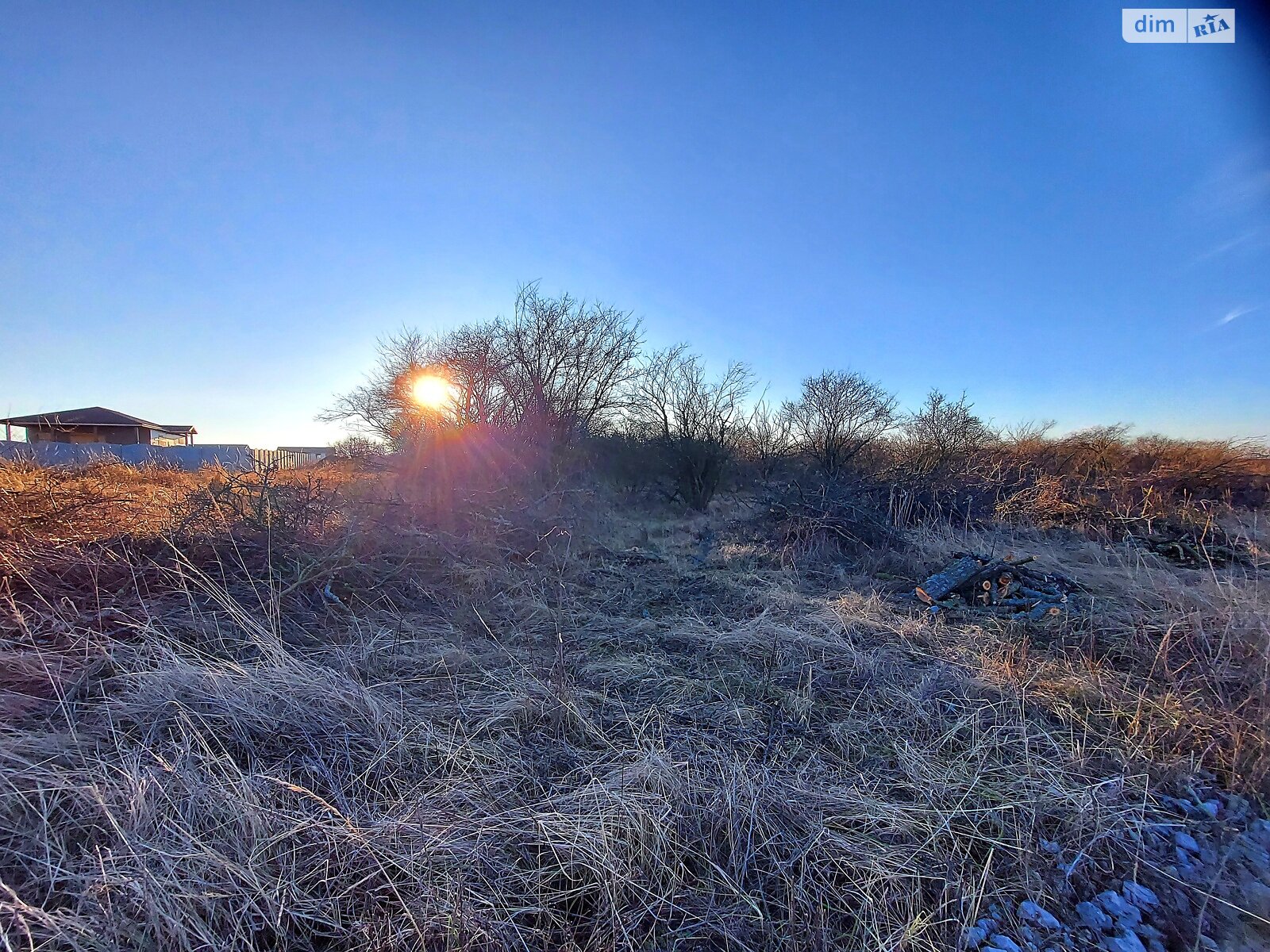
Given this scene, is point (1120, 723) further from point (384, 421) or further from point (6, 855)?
point (384, 421)

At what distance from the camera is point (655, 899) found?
1.52m

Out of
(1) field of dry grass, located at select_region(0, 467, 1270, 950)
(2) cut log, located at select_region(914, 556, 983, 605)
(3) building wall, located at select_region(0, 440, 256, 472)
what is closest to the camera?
(1) field of dry grass, located at select_region(0, 467, 1270, 950)

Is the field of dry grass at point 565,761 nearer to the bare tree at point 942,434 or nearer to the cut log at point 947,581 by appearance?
the cut log at point 947,581

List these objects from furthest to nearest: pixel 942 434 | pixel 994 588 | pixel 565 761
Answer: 1. pixel 942 434
2. pixel 994 588
3. pixel 565 761

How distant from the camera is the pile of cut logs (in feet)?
15.8

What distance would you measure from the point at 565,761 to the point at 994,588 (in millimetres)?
5119

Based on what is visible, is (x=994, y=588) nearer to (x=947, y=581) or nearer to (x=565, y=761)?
(x=947, y=581)

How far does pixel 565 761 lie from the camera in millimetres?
2197

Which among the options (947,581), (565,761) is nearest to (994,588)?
(947,581)

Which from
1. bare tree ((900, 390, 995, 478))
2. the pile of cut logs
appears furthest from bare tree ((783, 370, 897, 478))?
the pile of cut logs

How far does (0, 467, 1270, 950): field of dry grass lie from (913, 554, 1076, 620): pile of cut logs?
566 mm

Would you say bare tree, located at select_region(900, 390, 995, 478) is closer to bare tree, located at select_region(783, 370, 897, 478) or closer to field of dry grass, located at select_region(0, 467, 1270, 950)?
bare tree, located at select_region(783, 370, 897, 478)

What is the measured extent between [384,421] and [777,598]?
60.6ft

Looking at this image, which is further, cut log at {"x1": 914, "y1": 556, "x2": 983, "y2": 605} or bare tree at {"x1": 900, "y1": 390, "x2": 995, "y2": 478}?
bare tree at {"x1": 900, "y1": 390, "x2": 995, "y2": 478}
